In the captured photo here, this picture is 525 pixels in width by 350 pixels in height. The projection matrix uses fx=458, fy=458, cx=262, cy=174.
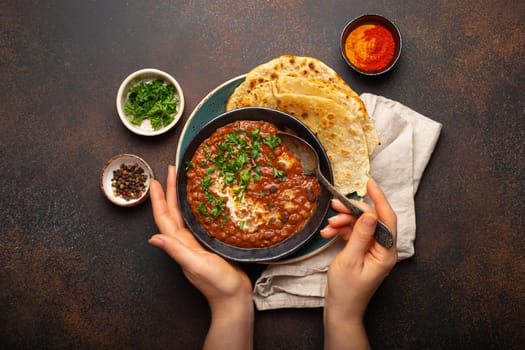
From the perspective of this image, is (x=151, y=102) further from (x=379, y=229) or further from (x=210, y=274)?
(x=379, y=229)

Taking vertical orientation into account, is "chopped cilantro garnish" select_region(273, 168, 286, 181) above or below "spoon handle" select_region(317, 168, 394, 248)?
above

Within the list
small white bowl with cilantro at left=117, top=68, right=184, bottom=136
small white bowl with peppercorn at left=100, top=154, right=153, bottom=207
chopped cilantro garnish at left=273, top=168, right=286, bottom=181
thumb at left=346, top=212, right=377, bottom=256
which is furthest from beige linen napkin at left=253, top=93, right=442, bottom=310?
small white bowl with cilantro at left=117, top=68, right=184, bottom=136

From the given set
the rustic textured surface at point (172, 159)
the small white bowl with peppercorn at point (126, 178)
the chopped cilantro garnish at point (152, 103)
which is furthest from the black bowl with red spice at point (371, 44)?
the small white bowl with peppercorn at point (126, 178)

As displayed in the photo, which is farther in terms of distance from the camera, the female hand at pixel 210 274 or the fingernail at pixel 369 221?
the female hand at pixel 210 274

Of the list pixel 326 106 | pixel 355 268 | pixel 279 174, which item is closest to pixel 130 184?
pixel 279 174

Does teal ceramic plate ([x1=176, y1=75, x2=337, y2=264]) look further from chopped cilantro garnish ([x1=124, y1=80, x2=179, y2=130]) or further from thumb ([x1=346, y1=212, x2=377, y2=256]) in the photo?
thumb ([x1=346, y1=212, x2=377, y2=256])

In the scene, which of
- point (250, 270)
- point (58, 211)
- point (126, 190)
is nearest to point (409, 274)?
point (250, 270)

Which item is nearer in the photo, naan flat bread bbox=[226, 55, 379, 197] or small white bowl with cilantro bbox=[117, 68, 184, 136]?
naan flat bread bbox=[226, 55, 379, 197]

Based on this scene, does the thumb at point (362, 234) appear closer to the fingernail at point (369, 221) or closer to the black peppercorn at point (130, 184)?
the fingernail at point (369, 221)
